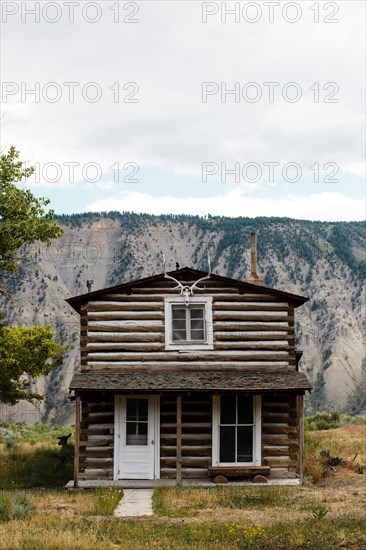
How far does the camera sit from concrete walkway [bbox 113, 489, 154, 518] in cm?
1545

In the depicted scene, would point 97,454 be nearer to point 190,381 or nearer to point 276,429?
point 190,381

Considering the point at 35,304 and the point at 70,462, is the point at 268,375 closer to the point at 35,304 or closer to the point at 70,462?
the point at 70,462

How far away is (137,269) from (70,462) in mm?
97208

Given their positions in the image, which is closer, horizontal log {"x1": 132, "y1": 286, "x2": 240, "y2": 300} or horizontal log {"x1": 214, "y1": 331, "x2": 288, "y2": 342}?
horizontal log {"x1": 214, "y1": 331, "x2": 288, "y2": 342}

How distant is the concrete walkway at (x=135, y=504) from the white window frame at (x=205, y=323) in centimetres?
435

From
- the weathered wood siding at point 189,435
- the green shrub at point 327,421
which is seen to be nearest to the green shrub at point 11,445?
the weathered wood siding at point 189,435

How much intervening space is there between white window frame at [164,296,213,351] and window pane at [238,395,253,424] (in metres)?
1.76

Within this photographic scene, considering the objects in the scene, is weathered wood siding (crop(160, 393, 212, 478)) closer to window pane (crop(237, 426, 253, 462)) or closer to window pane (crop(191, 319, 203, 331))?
window pane (crop(237, 426, 253, 462))

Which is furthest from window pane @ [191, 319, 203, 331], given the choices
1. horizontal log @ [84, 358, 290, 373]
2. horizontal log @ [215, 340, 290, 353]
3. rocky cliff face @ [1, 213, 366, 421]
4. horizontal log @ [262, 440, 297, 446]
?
rocky cliff face @ [1, 213, 366, 421]

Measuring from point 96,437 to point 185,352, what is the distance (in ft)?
11.4

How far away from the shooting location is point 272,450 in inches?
837

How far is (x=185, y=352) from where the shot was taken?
21.8 m

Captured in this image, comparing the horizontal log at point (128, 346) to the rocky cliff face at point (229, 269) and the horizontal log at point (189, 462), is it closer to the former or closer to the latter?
the horizontal log at point (189, 462)

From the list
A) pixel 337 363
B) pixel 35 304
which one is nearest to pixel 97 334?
pixel 337 363
